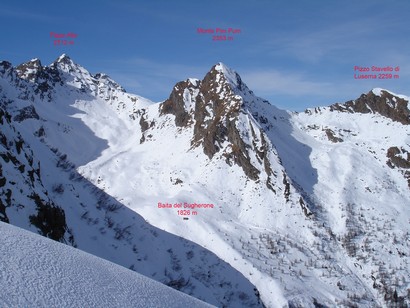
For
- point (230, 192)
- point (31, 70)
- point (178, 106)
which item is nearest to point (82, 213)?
point (230, 192)

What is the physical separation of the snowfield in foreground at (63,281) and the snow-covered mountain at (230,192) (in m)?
17.1

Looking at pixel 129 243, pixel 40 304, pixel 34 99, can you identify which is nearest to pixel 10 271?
pixel 40 304

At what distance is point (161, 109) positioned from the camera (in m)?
128

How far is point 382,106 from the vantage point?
125062mm

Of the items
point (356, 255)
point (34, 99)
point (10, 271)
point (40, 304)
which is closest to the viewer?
point (40, 304)

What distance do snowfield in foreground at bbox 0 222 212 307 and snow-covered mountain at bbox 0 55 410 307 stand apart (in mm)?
17054

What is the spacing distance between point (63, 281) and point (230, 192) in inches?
2939

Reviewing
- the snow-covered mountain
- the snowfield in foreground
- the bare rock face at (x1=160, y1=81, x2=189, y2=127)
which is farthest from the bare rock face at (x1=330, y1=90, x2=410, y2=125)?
the snowfield in foreground

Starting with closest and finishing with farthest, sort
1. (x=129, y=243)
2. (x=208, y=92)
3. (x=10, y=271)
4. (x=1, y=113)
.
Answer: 1. (x=10, y=271)
2. (x=1, y=113)
3. (x=129, y=243)
4. (x=208, y=92)

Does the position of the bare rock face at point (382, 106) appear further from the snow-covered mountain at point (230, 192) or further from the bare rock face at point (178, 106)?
the bare rock face at point (178, 106)

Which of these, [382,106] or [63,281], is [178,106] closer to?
[382,106]

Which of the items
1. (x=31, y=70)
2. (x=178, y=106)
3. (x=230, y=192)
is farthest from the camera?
(x=31, y=70)

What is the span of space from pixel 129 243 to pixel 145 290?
153ft

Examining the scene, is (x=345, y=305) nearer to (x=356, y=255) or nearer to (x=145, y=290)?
(x=356, y=255)
